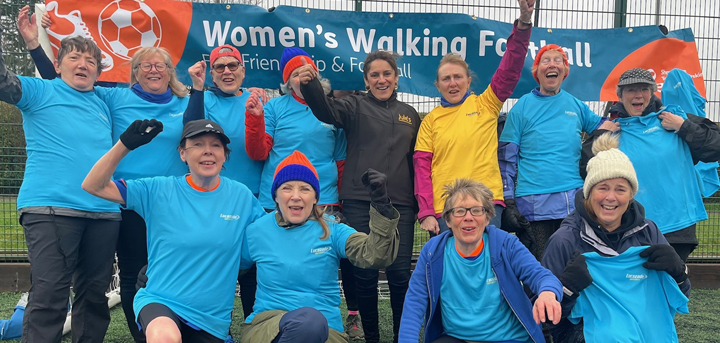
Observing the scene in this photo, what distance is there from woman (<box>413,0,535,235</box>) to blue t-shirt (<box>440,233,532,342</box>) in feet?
2.27

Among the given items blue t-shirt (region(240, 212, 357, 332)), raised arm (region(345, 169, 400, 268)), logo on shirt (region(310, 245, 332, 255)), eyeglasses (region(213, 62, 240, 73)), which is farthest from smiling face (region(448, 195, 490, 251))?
eyeglasses (region(213, 62, 240, 73))

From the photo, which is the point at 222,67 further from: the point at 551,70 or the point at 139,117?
the point at 551,70

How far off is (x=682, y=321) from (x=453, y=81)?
112 inches

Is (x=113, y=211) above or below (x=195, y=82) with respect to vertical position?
below

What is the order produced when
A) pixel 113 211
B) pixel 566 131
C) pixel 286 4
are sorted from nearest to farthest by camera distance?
1. pixel 113 211
2. pixel 566 131
3. pixel 286 4

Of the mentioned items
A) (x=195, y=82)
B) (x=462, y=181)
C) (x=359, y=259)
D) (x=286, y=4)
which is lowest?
(x=359, y=259)

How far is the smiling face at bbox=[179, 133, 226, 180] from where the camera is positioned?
3275 millimetres

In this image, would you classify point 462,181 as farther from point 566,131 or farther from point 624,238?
point 566,131

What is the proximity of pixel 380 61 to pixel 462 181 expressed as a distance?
129 centimetres

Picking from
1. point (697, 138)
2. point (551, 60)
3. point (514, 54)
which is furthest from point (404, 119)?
point (697, 138)

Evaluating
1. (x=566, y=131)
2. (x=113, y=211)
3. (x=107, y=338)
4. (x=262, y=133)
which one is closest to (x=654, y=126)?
(x=566, y=131)

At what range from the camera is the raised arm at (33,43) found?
12.9 ft

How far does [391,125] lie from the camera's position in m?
4.13

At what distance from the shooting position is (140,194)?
3.21 m
